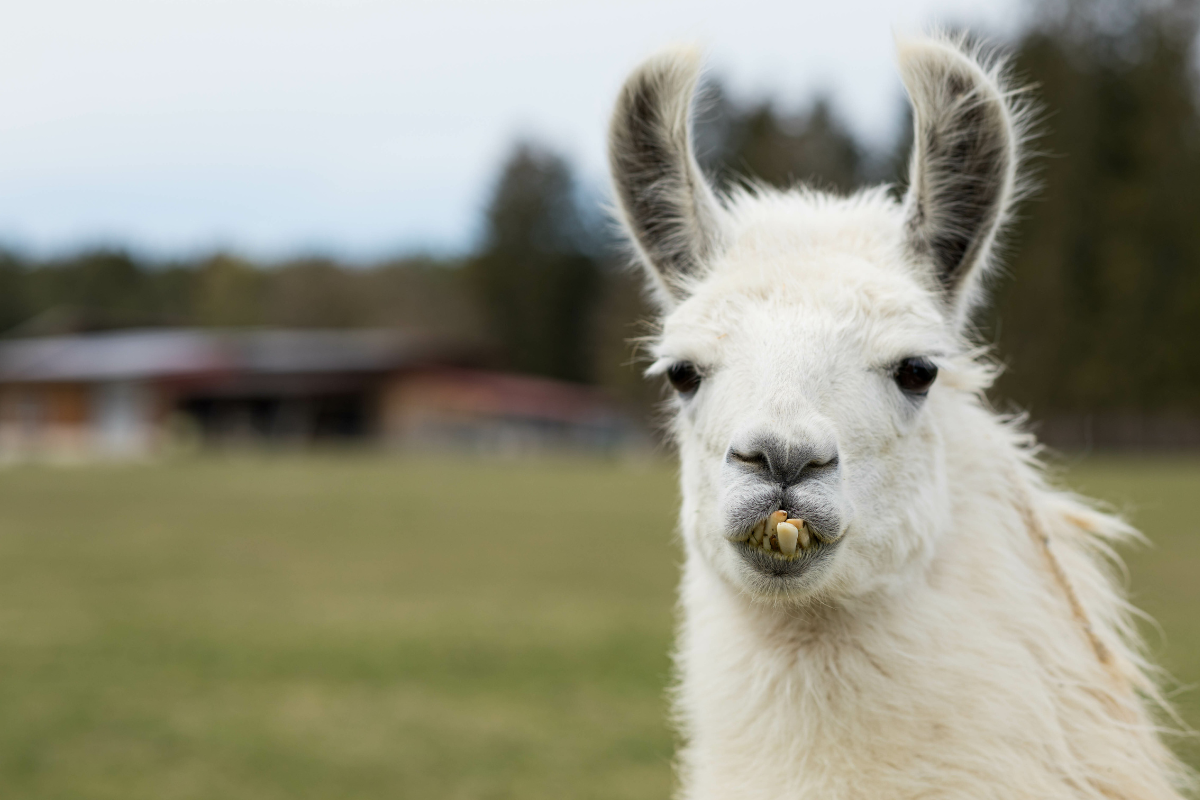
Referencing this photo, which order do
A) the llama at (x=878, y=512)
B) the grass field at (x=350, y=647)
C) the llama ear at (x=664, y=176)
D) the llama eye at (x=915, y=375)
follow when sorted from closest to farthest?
the llama at (x=878, y=512) < the llama eye at (x=915, y=375) < the llama ear at (x=664, y=176) < the grass field at (x=350, y=647)

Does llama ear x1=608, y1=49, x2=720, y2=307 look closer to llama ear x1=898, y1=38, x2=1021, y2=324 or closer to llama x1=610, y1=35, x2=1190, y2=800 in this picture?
llama x1=610, y1=35, x2=1190, y2=800

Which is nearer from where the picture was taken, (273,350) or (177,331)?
(273,350)

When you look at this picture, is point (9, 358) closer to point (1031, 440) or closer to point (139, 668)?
point (139, 668)

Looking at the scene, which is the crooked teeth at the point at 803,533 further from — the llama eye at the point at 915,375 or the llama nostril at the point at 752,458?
the llama eye at the point at 915,375

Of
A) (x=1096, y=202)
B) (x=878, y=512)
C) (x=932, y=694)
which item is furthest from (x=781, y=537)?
(x=1096, y=202)

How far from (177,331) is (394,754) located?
247 ft

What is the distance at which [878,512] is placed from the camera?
7.93 ft

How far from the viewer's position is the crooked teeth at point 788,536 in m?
2.23

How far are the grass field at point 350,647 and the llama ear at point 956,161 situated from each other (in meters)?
5.43

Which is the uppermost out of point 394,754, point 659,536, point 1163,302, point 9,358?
point 1163,302

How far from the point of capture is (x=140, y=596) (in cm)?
1448

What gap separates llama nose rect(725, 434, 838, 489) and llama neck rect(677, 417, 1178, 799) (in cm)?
46

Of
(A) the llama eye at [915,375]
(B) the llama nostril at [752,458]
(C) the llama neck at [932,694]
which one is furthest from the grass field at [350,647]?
(B) the llama nostril at [752,458]

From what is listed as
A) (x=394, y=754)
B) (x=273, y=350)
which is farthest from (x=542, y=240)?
(x=394, y=754)
